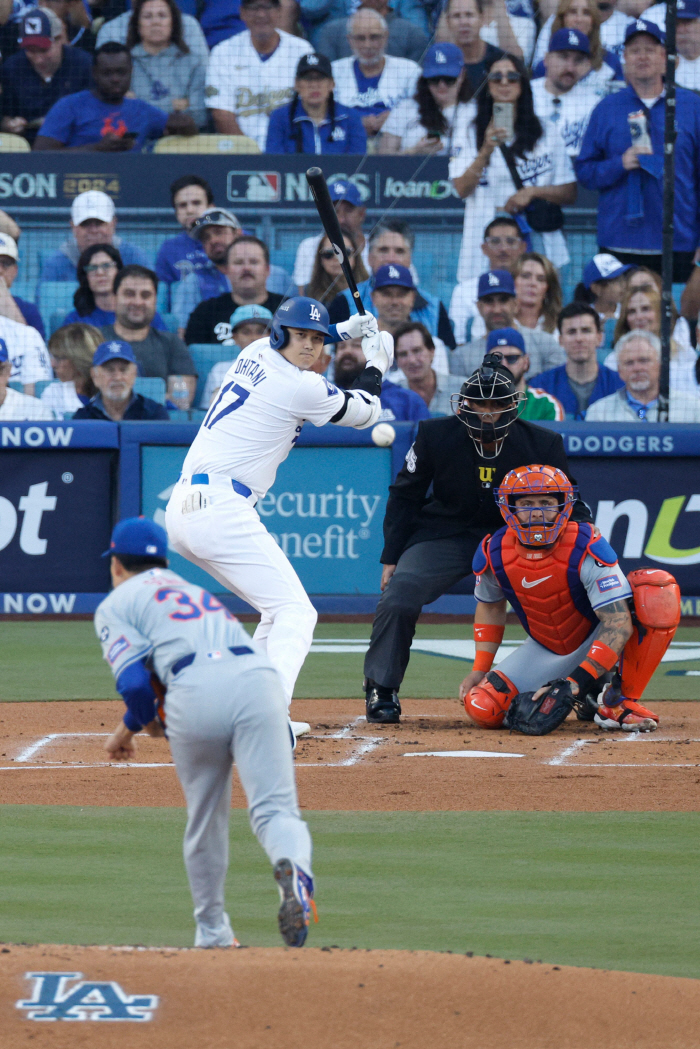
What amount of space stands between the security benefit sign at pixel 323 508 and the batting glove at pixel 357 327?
12.8ft

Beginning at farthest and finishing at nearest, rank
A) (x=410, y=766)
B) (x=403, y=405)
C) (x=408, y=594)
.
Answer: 1. (x=403, y=405)
2. (x=408, y=594)
3. (x=410, y=766)

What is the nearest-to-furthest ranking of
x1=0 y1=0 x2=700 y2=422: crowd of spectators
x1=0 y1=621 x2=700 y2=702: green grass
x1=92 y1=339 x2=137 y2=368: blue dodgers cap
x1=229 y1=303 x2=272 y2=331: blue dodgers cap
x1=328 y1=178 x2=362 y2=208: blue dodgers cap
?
x1=0 y1=621 x2=700 y2=702: green grass → x1=92 y1=339 x2=137 y2=368: blue dodgers cap → x1=0 y1=0 x2=700 y2=422: crowd of spectators → x1=229 y1=303 x2=272 y2=331: blue dodgers cap → x1=328 y1=178 x2=362 y2=208: blue dodgers cap

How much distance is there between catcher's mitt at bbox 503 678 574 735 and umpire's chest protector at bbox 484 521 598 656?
277mm

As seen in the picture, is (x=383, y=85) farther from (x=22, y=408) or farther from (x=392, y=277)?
(x=22, y=408)

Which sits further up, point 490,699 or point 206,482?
point 206,482

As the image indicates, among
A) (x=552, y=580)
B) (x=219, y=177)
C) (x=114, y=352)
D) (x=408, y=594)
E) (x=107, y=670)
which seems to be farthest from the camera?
(x=219, y=177)

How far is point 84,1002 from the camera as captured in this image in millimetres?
3119

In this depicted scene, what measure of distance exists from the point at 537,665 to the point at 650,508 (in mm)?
4258

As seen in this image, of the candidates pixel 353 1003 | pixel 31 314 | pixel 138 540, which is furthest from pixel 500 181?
pixel 353 1003

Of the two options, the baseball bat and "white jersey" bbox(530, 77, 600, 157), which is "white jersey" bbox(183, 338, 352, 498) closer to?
the baseball bat

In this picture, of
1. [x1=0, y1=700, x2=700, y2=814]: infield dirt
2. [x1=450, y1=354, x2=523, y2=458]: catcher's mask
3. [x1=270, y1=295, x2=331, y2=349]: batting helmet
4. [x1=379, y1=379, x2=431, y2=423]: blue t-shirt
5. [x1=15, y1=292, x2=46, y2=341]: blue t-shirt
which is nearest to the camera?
[x1=0, y1=700, x2=700, y2=814]: infield dirt

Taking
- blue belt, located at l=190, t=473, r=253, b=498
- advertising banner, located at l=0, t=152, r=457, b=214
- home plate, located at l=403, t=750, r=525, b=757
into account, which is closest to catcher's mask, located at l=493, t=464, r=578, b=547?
home plate, located at l=403, t=750, r=525, b=757

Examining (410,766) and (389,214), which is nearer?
(410,766)

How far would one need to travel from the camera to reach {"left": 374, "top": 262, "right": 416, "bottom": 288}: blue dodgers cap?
1266 cm
